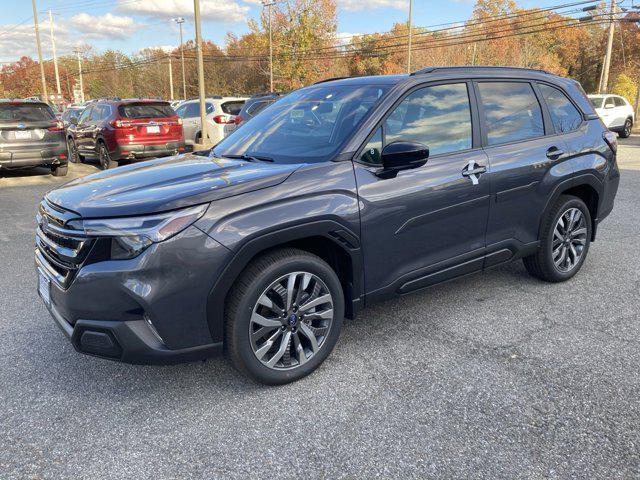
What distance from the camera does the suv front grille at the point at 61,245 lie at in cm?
265

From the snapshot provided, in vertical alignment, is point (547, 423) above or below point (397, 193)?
below

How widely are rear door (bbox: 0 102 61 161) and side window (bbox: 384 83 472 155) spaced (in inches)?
376

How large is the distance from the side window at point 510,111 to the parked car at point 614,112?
60.5ft

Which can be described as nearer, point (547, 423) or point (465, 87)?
point (547, 423)

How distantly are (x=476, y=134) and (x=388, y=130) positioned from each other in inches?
32.6

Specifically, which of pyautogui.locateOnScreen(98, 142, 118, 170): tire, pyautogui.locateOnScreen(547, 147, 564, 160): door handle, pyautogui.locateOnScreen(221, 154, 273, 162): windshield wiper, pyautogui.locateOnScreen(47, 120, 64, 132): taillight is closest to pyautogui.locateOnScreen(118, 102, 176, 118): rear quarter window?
pyautogui.locateOnScreen(98, 142, 118, 170): tire

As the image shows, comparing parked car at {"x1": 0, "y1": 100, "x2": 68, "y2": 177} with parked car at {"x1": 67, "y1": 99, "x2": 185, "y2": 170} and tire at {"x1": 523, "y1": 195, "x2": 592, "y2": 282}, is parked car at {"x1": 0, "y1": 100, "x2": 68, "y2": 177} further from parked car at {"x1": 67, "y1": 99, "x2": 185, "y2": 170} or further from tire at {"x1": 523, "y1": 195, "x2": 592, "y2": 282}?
tire at {"x1": 523, "y1": 195, "x2": 592, "y2": 282}

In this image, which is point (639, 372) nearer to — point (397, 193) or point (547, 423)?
point (547, 423)

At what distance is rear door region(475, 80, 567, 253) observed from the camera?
12.6ft

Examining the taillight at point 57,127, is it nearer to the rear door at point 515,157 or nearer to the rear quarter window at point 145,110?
the rear quarter window at point 145,110

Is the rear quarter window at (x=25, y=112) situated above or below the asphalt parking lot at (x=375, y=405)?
above

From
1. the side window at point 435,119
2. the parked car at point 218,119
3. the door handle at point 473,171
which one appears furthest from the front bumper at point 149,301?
the parked car at point 218,119

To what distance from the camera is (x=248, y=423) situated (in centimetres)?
268

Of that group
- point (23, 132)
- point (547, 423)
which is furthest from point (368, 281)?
point (23, 132)
